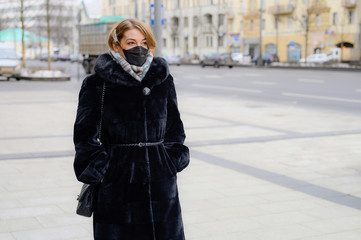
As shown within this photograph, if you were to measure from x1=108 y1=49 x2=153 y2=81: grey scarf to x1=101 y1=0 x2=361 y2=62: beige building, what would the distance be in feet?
166

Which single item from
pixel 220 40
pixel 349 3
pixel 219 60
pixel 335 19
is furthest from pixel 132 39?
pixel 220 40

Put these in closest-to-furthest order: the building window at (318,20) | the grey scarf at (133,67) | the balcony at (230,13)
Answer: the grey scarf at (133,67), the building window at (318,20), the balcony at (230,13)

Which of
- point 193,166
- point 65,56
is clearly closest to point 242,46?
point 65,56

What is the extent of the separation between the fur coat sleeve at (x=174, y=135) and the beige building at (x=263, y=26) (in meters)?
50.4

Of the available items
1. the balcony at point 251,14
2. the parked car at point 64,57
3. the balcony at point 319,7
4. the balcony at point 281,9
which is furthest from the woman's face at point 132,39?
the parked car at point 64,57

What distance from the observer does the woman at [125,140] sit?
3068 mm

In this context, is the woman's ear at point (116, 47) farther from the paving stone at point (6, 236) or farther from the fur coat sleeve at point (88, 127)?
the paving stone at point (6, 236)

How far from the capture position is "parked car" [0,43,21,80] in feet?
97.8

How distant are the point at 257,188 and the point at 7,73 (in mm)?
25343

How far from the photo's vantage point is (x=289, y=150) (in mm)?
9344

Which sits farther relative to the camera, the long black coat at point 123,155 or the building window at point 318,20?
the building window at point 318,20

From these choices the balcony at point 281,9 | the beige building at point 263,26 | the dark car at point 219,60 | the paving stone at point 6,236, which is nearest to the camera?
the paving stone at point 6,236

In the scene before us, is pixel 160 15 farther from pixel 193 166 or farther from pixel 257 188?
pixel 257 188

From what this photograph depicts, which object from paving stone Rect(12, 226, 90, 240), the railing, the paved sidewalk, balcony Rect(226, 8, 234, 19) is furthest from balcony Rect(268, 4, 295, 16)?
paving stone Rect(12, 226, 90, 240)
